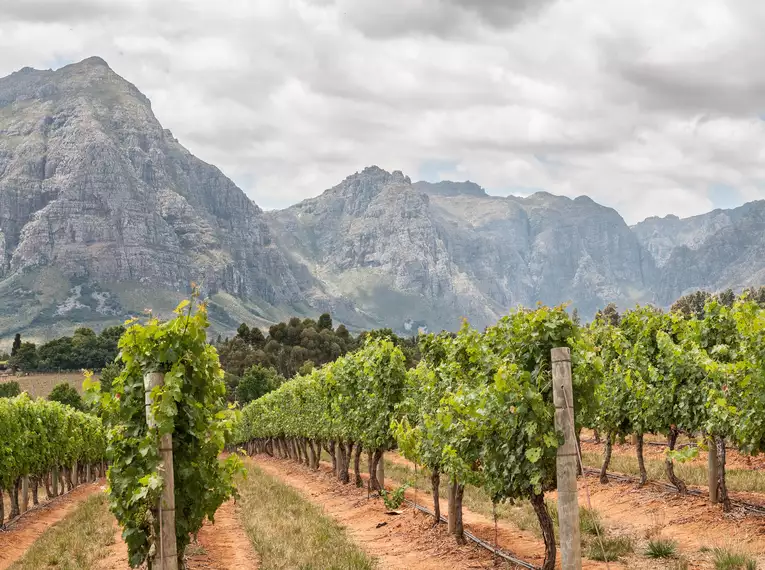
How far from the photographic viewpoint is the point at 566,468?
11078 millimetres

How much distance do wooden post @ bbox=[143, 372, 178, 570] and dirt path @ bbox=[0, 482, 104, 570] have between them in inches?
448

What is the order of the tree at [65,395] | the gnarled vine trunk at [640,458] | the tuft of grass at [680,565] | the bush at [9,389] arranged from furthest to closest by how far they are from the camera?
1. the bush at [9,389]
2. the tree at [65,395]
3. the gnarled vine trunk at [640,458]
4. the tuft of grass at [680,565]

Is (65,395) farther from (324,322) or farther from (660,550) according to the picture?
(660,550)

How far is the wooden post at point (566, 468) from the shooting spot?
10750mm

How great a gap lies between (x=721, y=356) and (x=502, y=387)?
1005cm

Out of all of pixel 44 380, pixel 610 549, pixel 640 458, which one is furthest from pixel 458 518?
pixel 44 380

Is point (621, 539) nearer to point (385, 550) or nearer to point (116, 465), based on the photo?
point (385, 550)

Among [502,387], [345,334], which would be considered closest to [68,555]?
[502,387]

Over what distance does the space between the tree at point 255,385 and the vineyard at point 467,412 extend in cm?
7837

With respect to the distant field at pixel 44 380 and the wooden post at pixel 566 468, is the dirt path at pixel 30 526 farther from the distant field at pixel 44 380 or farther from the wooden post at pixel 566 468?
the distant field at pixel 44 380

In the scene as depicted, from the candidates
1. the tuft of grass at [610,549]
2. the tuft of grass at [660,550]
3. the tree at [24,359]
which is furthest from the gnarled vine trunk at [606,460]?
the tree at [24,359]

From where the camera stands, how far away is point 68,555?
18.9 meters

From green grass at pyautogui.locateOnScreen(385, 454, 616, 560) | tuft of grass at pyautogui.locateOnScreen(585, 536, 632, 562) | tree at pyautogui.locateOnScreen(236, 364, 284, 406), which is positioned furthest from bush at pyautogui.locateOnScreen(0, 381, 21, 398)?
tuft of grass at pyautogui.locateOnScreen(585, 536, 632, 562)

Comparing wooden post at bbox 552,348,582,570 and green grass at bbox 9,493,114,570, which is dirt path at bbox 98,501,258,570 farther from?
wooden post at bbox 552,348,582,570
